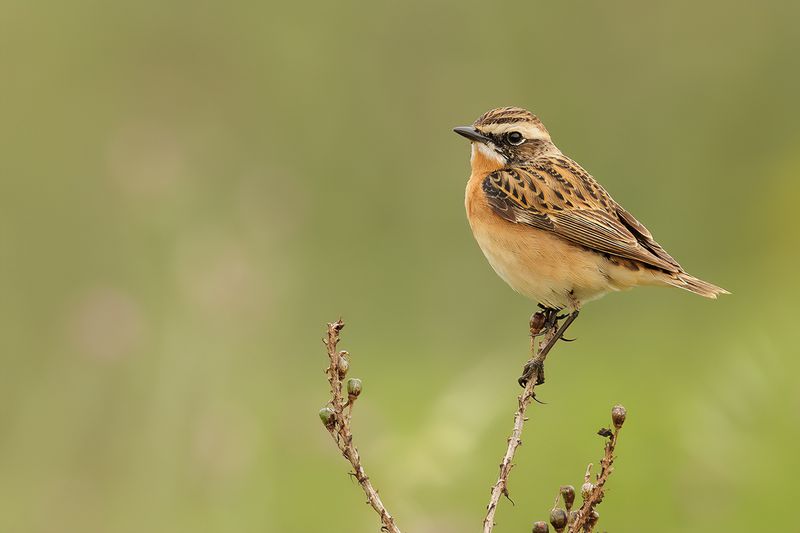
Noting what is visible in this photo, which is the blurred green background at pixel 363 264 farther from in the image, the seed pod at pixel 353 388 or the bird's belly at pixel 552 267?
the seed pod at pixel 353 388

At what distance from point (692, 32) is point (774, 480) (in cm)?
456

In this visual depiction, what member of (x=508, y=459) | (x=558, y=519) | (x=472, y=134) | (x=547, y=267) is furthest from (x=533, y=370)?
(x=472, y=134)

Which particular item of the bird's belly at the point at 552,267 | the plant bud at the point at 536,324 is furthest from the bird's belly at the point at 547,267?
the plant bud at the point at 536,324

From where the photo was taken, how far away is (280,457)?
8.69 metres

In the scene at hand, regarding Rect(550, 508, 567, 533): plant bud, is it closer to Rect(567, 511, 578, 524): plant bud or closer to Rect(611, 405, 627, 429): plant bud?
Rect(567, 511, 578, 524): plant bud

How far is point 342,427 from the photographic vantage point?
4660 mm

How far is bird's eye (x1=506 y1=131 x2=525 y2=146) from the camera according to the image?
26.5ft

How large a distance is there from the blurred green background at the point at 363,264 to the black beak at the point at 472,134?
122 cm

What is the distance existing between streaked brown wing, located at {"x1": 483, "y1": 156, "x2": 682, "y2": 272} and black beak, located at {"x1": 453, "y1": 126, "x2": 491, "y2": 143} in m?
0.22

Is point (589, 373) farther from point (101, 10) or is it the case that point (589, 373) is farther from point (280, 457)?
point (101, 10)

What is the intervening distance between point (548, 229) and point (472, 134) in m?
0.83

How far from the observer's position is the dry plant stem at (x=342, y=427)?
459cm

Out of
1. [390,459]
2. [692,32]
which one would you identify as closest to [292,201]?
[390,459]

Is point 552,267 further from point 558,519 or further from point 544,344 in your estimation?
point 558,519
